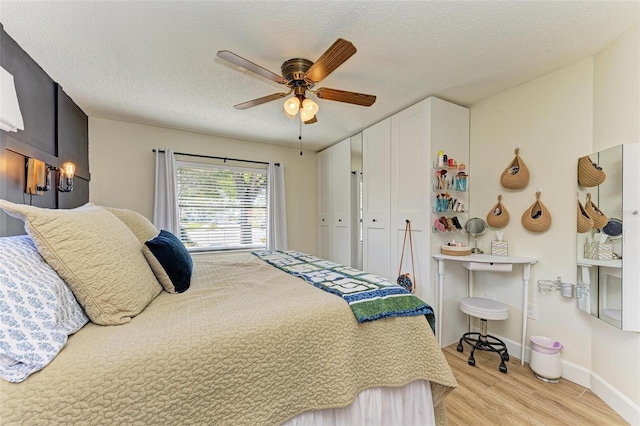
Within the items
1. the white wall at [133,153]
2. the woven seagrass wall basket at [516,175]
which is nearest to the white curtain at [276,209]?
the white wall at [133,153]

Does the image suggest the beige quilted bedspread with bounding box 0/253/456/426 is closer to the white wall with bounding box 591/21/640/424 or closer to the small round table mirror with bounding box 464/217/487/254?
the white wall with bounding box 591/21/640/424

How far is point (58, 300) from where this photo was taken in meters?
0.85

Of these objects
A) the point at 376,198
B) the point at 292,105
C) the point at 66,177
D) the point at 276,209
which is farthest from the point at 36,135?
the point at 376,198

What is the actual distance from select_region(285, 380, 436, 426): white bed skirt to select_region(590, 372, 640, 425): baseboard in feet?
4.27

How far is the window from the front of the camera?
3.61m

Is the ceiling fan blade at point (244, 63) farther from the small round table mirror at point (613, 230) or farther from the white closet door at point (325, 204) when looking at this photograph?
the white closet door at point (325, 204)

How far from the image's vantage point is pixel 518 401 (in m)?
1.74

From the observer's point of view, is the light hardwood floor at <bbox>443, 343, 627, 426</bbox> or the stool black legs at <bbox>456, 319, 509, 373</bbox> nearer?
the light hardwood floor at <bbox>443, 343, 627, 426</bbox>

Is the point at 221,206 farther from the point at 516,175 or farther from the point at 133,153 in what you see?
the point at 516,175

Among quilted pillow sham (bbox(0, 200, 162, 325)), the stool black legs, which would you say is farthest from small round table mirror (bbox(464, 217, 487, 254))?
quilted pillow sham (bbox(0, 200, 162, 325))

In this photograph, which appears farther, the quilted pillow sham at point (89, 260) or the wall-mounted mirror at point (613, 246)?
the wall-mounted mirror at point (613, 246)

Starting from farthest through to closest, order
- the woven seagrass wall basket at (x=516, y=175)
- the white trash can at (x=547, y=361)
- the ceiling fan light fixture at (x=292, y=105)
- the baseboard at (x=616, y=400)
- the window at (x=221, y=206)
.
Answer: the window at (x=221, y=206), the woven seagrass wall basket at (x=516, y=175), the white trash can at (x=547, y=361), the ceiling fan light fixture at (x=292, y=105), the baseboard at (x=616, y=400)

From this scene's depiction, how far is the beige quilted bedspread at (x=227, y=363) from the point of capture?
2.39ft

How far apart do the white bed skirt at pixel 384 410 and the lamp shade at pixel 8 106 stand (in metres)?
2.09
